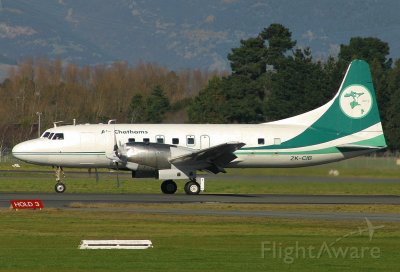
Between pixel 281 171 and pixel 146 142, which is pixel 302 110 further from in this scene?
pixel 146 142

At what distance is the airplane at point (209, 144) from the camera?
44.9 m

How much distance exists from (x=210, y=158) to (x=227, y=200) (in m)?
3.65

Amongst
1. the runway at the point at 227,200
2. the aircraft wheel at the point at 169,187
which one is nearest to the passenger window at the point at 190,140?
the aircraft wheel at the point at 169,187

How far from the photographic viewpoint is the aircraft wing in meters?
44.4

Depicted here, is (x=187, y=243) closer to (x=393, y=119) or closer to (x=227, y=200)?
(x=227, y=200)

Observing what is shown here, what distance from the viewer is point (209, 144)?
46594mm

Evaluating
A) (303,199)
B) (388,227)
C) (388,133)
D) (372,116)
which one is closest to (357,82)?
(372,116)

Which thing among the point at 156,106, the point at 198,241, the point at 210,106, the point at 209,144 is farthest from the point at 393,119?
the point at 198,241

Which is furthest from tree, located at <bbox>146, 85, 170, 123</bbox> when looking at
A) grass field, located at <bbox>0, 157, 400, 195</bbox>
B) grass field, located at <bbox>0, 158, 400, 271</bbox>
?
grass field, located at <bbox>0, 158, 400, 271</bbox>

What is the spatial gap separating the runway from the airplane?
1.43 metres

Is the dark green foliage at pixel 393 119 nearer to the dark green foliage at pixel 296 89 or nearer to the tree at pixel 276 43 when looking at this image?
the dark green foliage at pixel 296 89

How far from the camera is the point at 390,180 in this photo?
56.0 metres

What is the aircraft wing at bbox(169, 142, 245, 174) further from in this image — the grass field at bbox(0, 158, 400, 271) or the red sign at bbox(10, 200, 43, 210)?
the red sign at bbox(10, 200, 43, 210)

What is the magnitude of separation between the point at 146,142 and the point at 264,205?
8.02 meters
